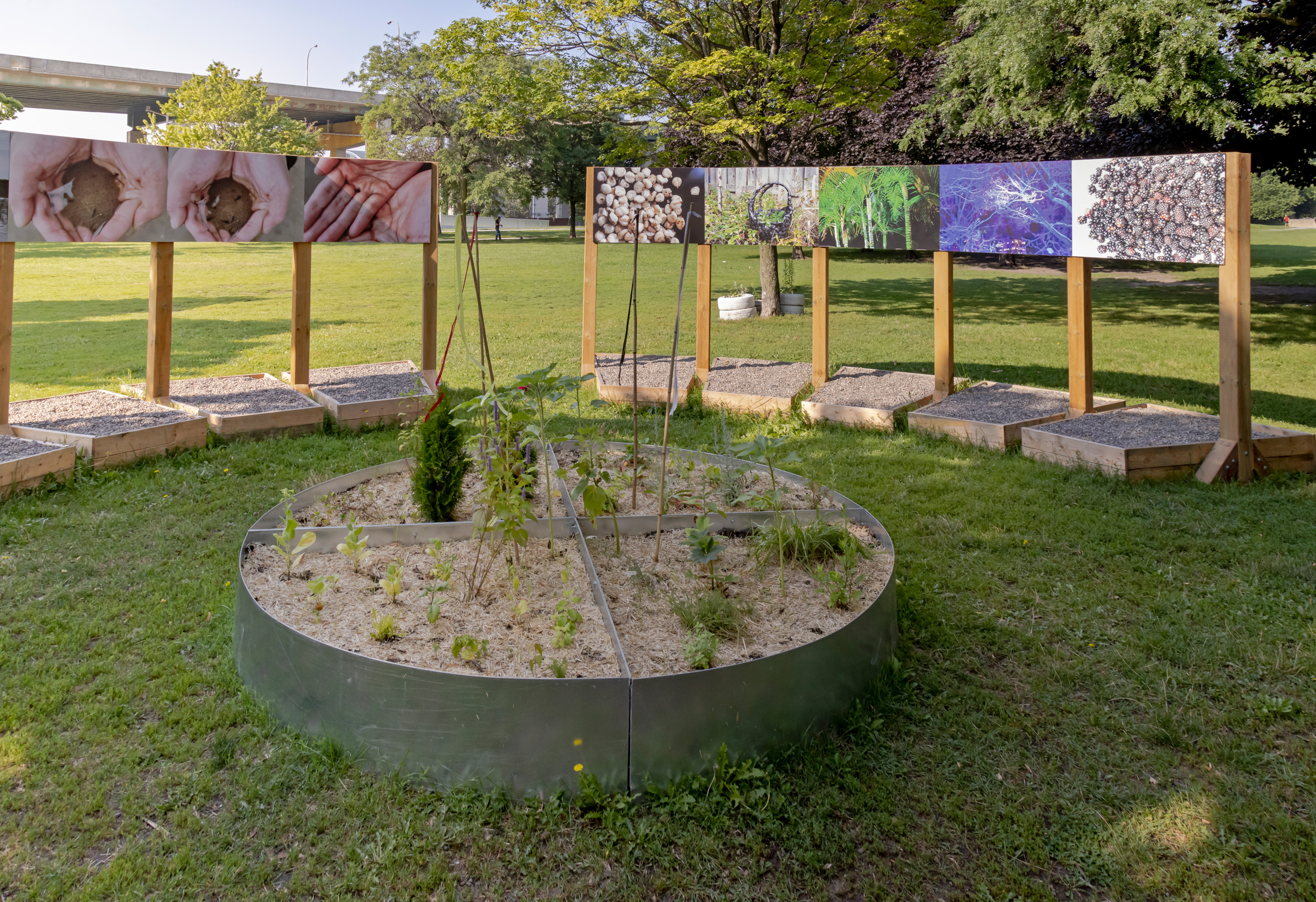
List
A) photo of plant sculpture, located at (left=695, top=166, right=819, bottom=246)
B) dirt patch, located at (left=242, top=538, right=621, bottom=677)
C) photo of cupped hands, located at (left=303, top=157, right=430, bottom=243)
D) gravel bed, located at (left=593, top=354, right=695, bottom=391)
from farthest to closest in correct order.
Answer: photo of plant sculpture, located at (left=695, top=166, right=819, bottom=246), gravel bed, located at (left=593, top=354, right=695, bottom=391), photo of cupped hands, located at (left=303, top=157, right=430, bottom=243), dirt patch, located at (left=242, top=538, right=621, bottom=677)

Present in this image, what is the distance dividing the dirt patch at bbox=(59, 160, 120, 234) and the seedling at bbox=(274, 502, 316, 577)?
3.67m

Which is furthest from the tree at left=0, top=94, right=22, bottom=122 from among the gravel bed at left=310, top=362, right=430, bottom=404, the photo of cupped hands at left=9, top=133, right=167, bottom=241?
the photo of cupped hands at left=9, top=133, right=167, bottom=241

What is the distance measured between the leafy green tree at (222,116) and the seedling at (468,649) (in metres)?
33.6

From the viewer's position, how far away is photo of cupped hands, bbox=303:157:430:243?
736 cm

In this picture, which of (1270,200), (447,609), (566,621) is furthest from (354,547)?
(1270,200)

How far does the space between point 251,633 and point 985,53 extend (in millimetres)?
12667

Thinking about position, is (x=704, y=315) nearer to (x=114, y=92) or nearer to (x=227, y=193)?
(x=227, y=193)

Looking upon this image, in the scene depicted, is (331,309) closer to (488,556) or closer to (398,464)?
(398,464)

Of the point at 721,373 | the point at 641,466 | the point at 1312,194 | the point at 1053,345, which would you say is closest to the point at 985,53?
the point at 1053,345

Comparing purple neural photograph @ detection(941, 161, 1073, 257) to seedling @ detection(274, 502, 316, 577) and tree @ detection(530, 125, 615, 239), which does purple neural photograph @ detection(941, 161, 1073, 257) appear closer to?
seedling @ detection(274, 502, 316, 577)

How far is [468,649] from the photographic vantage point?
10.1 ft

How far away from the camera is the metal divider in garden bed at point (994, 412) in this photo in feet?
21.9

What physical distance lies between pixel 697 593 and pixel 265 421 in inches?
173

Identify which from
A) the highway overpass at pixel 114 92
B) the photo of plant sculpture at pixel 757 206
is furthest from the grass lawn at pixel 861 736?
the highway overpass at pixel 114 92
